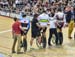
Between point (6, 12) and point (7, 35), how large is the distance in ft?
23.6

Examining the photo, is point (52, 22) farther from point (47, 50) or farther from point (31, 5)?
point (31, 5)

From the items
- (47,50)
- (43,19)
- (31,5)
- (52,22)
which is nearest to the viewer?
(47,50)

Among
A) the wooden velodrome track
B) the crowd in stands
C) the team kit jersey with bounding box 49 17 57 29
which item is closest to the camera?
the wooden velodrome track

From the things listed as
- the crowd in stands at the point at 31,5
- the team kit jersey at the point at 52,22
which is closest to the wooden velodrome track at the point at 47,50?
the team kit jersey at the point at 52,22

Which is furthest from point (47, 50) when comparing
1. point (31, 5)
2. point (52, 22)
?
point (31, 5)

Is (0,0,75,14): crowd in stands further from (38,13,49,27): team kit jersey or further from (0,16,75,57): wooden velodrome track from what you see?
(38,13,49,27): team kit jersey

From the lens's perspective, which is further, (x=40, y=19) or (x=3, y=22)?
(x=3, y=22)

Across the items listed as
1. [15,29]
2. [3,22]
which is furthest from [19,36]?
[3,22]

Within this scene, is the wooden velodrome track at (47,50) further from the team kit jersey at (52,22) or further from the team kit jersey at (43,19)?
the team kit jersey at (43,19)

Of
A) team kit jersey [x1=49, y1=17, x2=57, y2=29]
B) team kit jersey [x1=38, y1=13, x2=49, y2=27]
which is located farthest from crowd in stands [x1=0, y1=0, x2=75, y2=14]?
team kit jersey [x1=38, y1=13, x2=49, y2=27]

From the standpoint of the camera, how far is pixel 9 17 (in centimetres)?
2512

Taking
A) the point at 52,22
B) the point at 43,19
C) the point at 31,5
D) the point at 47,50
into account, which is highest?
the point at 43,19

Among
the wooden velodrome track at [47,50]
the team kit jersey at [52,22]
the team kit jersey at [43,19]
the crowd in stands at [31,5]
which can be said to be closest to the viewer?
the wooden velodrome track at [47,50]

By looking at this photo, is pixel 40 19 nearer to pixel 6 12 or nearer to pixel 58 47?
pixel 58 47
